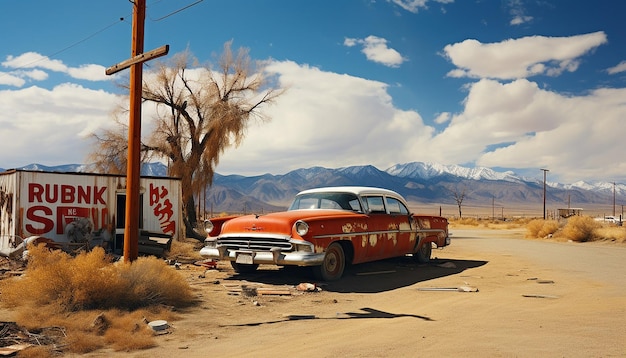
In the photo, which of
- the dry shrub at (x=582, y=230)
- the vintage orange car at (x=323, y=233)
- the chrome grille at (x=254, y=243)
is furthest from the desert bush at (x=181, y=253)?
the dry shrub at (x=582, y=230)

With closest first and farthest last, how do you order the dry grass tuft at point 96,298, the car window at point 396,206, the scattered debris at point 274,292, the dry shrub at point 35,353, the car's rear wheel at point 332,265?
1. the dry shrub at point 35,353
2. the dry grass tuft at point 96,298
3. the scattered debris at point 274,292
4. the car's rear wheel at point 332,265
5. the car window at point 396,206

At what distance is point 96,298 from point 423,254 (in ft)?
26.9

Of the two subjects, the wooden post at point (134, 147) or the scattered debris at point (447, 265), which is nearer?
the wooden post at point (134, 147)

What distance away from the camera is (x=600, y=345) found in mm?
5527

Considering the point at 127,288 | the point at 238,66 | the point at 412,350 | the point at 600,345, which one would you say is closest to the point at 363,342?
the point at 412,350

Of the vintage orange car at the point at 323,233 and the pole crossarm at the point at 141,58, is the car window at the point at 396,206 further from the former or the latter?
the pole crossarm at the point at 141,58

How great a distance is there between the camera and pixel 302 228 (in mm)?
9398

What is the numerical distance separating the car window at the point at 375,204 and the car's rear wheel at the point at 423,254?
7.04 ft

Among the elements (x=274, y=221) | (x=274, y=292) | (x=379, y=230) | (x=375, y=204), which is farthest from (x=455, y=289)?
(x=274, y=221)

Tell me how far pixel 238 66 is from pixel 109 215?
12.8m

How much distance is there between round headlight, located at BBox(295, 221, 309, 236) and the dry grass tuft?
218cm

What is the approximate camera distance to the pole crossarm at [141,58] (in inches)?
377

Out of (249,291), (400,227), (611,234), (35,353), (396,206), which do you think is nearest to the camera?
(35,353)

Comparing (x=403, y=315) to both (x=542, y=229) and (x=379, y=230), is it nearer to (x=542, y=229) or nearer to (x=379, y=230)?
(x=379, y=230)
